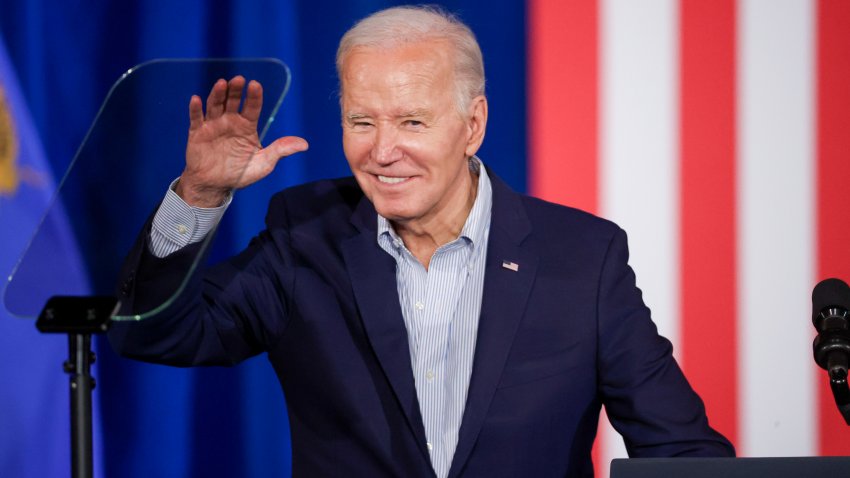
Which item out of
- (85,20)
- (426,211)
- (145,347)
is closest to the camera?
(145,347)

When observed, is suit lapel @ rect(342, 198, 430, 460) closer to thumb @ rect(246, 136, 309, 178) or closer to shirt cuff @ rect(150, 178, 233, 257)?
thumb @ rect(246, 136, 309, 178)

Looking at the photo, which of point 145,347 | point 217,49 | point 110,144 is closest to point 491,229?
point 145,347

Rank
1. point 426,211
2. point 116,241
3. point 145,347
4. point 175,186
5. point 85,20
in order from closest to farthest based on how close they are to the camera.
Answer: point 116,241 < point 175,186 < point 145,347 < point 426,211 < point 85,20

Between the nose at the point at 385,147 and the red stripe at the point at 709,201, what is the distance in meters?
1.03

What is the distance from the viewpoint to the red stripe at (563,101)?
8.48 ft

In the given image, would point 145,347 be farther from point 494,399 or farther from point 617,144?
point 617,144

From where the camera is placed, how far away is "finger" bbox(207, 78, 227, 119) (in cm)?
141

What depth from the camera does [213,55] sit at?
2561 millimetres

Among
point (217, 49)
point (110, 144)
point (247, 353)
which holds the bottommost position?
point (247, 353)

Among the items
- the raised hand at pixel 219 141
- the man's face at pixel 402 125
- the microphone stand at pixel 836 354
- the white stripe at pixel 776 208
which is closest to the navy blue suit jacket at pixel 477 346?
the man's face at pixel 402 125

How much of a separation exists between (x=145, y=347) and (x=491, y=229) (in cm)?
58

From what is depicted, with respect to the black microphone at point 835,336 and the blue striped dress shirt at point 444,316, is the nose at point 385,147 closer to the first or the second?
the blue striped dress shirt at point 444,316

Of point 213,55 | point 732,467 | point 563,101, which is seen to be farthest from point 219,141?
point 563,101

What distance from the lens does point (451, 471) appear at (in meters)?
1.74
